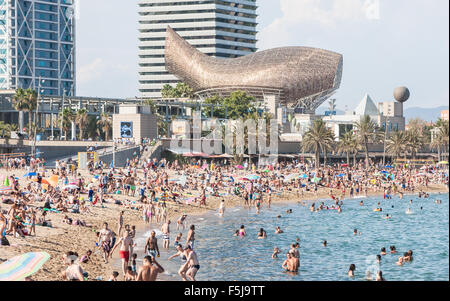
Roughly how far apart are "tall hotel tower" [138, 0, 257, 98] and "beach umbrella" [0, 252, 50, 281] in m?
148

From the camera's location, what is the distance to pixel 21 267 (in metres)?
14.4

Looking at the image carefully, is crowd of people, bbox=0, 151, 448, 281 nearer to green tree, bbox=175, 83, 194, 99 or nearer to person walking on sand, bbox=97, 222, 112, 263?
person walking on sand, bbox=97, 222, 112, 263

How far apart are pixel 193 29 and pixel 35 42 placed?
1574 inches

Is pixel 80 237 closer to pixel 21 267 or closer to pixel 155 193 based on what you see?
pixel 21 267

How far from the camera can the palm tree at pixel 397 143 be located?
80375 mm

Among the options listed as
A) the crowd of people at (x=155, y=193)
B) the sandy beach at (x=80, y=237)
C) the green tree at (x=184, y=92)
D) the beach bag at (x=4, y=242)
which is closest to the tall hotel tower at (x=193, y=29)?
the green tree at (x=184, y=92)

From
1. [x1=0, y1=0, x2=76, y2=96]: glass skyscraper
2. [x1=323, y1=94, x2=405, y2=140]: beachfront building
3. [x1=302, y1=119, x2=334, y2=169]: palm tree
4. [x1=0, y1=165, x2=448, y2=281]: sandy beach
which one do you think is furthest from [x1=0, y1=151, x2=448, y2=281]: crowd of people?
[x1=0, y1=0, x2=76, y2=96]: glass skyscraper

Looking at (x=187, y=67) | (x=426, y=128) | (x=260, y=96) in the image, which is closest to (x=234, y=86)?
(x=260, y=96)

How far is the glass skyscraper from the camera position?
143625mm

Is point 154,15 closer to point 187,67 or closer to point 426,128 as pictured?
point 187,67

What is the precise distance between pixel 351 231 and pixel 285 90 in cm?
8969

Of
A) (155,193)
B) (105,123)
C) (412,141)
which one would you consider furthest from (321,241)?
(105,123)

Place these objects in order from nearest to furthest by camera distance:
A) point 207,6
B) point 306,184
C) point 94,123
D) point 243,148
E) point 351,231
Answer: point 351,231 → point 306,184 → point 243,148 → point 94,123 → point 207,6
